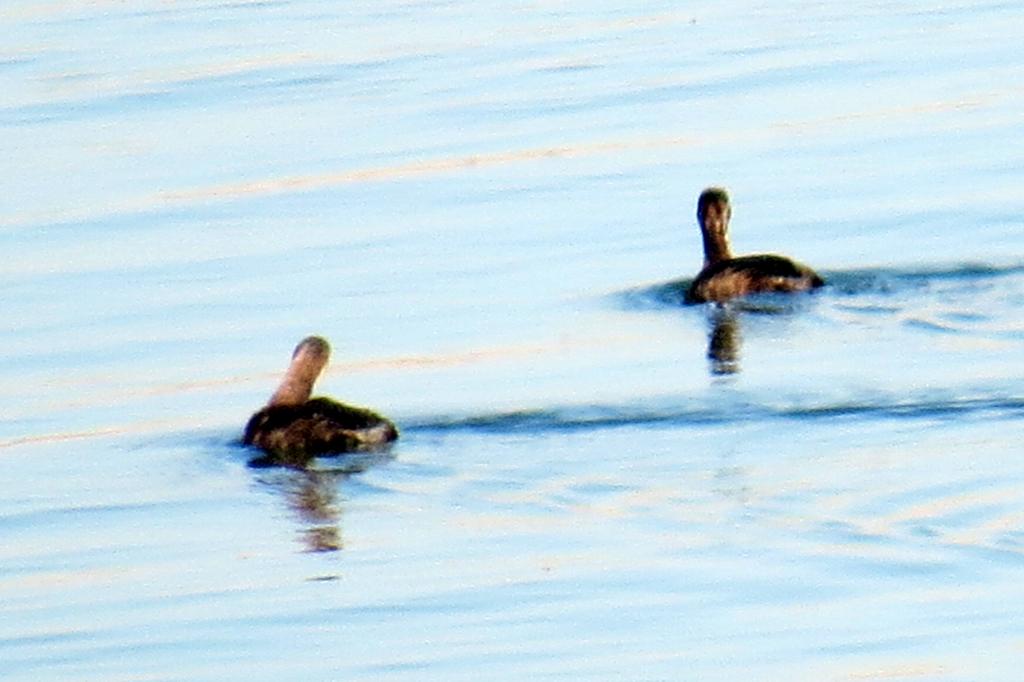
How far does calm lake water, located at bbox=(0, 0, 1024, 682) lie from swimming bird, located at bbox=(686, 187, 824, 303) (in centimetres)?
14

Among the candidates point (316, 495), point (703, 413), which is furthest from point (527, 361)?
point (316, 495)

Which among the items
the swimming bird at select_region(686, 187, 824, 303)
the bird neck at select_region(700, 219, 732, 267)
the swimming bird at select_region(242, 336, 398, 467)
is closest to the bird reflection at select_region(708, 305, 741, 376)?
the swimming bird at select_region(686, 187, 824, 303)

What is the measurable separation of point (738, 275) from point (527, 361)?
6.17 feet

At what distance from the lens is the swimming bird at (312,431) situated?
49.6ft

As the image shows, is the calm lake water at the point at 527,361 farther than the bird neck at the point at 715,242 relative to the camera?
No

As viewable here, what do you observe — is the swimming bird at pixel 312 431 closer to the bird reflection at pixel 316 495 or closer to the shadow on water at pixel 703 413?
the bird reflection at pixel 316 495

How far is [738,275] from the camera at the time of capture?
1877 centimetres

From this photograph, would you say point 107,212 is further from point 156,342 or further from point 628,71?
point 628,71

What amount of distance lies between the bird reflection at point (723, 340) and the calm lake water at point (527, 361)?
42mm

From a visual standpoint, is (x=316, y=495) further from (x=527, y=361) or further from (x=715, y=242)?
(x=715, y=242)

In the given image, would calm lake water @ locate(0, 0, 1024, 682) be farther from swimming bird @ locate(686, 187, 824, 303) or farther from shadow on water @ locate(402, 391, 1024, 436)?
swimming bird @ locate(686, 187, 824, 303)

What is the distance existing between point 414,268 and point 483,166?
4298 millimetres

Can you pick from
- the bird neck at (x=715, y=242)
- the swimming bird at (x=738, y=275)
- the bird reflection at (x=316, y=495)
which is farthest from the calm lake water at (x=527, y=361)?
the bird neck at (x=715, y=242)

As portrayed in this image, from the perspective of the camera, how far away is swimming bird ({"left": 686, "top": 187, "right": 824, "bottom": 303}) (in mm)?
18594
